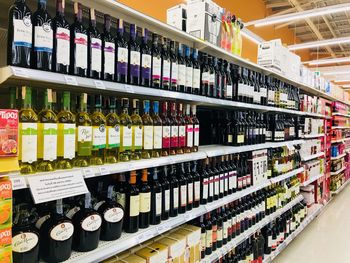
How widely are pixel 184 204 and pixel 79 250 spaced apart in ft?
2.76

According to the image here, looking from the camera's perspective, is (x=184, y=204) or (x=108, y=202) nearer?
(x=108, y=202)

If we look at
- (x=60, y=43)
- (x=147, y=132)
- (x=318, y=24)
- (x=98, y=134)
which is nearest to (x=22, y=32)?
(x=60, y=43)

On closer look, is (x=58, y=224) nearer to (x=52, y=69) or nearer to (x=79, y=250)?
(x=79, y=250)

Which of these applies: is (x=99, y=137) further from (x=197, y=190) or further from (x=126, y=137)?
(x=197, y=190)

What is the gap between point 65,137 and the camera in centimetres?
134

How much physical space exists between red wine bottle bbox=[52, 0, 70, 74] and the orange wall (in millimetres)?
4603

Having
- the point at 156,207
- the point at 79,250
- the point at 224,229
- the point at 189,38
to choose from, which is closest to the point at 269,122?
the point at 224,229

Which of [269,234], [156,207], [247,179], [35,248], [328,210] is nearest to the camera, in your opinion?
[35,248]

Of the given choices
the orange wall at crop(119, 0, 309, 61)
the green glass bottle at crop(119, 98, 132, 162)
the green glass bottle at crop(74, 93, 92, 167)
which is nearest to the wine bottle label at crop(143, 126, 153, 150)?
the green glass bottle at crop(119, 98, 132, 162)

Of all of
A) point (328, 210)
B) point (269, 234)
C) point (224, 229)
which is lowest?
point (328, 210)

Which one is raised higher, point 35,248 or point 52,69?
point 52,69

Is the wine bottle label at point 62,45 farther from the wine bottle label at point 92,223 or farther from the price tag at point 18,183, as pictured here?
the wine bottle label at point 92,223

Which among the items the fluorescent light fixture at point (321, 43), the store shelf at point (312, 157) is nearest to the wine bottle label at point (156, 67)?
the store shelf at point (312, 157)

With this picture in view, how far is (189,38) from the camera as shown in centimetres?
211
